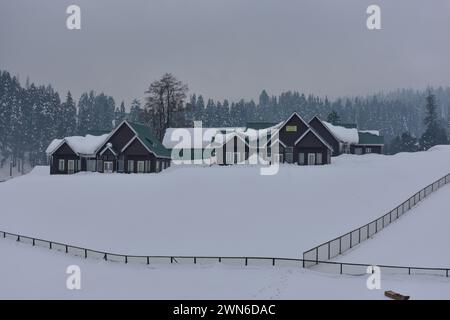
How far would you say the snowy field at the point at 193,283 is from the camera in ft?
69.0

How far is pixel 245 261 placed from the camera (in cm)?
2753

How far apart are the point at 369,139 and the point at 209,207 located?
48483 mm

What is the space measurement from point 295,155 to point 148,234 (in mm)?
31097

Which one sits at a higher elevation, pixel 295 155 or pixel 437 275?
pixel 295 155

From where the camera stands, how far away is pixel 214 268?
85.9ft

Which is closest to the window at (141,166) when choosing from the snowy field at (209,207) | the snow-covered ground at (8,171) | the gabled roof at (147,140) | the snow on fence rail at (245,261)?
the gabled roof at (147,140)

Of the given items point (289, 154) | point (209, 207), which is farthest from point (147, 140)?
point (209, 207)

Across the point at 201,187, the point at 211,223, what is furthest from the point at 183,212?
the point at 201,187

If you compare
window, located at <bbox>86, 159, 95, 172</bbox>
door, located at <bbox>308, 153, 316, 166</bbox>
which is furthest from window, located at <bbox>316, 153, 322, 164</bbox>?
window, located at <bbox>86, 159, 95, 172</bbox>

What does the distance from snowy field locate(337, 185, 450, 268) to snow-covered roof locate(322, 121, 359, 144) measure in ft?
110

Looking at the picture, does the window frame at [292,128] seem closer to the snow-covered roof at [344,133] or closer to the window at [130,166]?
the snow-covered roof at [344,133]

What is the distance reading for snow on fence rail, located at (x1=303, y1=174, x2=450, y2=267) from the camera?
29.0 m

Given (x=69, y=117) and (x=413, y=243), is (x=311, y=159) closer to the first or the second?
(x=413, y=243)

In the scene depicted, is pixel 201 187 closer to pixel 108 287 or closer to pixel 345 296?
pixel 108 287
